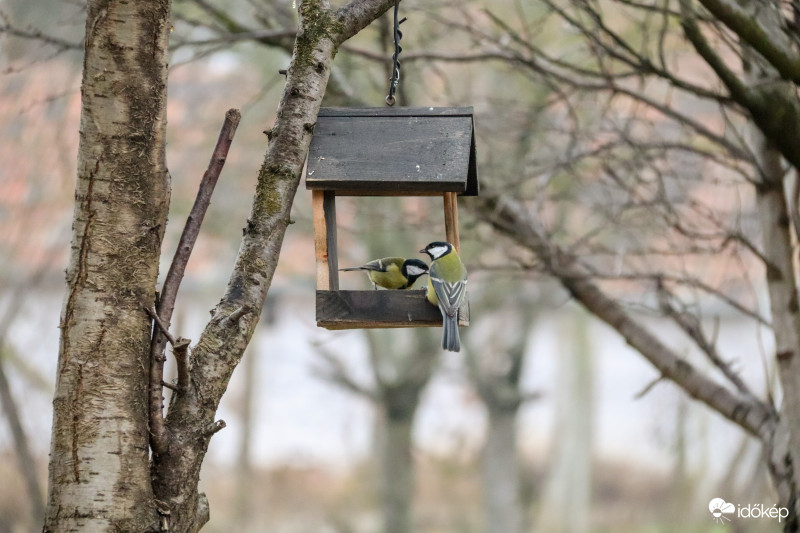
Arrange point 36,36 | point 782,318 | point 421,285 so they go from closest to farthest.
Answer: point 421,285 < point 36,36 < point 782,318

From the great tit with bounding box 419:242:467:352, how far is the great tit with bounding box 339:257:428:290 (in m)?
0.27

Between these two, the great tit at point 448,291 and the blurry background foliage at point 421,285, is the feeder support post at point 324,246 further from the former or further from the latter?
the blurry background foliage at point 421,285

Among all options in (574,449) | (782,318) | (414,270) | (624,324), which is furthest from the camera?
(574,449)

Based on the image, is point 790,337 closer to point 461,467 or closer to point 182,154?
point 182,154

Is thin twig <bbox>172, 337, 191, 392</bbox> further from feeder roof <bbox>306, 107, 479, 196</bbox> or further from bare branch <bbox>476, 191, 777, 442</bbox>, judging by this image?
bare branch <bbox>476, 191, 777, 442</bbox>

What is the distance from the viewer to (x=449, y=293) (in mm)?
2867

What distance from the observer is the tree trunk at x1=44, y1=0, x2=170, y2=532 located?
212 centimetres

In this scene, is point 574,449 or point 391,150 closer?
point 391,150

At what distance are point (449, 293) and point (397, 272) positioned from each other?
469 millimetres

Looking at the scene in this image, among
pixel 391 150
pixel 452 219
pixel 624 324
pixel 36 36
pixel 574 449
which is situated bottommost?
pixel 574 449

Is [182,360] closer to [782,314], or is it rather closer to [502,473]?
[782,314]

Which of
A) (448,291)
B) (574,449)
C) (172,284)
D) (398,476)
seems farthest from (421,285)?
(574,449)

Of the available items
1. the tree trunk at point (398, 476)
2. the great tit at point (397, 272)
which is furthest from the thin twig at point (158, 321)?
the tree trunk at point (398, 476)

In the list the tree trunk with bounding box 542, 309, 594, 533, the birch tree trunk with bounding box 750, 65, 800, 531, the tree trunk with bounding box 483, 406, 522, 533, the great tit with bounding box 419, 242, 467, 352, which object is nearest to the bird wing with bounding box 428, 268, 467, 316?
the great tit with bounding box 419, 242, 467, 352
